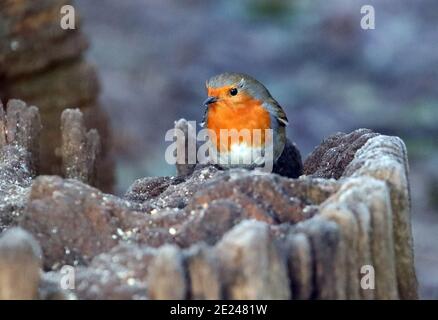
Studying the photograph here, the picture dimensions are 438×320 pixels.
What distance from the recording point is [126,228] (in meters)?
2.64

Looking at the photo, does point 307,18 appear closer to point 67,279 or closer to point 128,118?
point 128,118

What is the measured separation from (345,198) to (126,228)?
596mm

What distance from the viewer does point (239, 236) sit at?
220 centimetres

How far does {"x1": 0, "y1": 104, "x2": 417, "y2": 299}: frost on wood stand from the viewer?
7.16ft

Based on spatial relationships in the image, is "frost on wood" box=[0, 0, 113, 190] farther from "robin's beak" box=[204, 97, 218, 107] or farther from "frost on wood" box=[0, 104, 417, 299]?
"frost on wood" box=[0, 104, 417, 299]

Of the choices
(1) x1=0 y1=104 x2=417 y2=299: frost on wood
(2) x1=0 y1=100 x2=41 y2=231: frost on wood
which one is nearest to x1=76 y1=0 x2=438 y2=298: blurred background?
(2) x1=0 y1=100 x2=41 y2=231: frost on wood

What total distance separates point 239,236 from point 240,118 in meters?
1.92

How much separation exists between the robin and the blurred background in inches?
111

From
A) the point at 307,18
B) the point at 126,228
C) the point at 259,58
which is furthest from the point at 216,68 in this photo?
the point at 126,228

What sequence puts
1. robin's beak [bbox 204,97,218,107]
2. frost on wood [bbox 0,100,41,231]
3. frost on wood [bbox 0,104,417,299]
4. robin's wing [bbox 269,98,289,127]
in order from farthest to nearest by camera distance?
robin's wing [bbox 269,98,289,127] → robin's beak [bbox 204,97,218,107] → frost on wood [bbox 0,100,41,231] → frost on wood [bbox 0,104,417,299]

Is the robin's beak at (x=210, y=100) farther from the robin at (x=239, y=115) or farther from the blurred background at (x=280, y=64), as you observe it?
the blurred background at (x=280, y=64)

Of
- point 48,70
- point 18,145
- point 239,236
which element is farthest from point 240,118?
point 239,236

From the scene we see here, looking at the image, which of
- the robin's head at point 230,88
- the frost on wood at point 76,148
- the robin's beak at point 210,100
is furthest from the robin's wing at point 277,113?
the frost on wood at point 76,148

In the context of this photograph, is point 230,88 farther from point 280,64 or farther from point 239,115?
point 280,64
